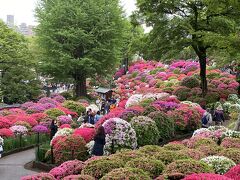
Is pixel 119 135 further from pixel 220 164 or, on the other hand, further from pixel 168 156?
pixel 220 164

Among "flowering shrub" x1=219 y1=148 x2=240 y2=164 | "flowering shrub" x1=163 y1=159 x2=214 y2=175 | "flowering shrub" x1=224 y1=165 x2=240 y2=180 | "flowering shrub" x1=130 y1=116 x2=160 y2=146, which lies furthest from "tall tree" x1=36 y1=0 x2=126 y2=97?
"flowering shrub" x1=224 y1=165 x2=240 y2=180

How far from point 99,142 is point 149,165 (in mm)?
4550

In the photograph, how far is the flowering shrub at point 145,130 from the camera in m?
16.4

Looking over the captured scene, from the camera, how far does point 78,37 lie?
126 ft

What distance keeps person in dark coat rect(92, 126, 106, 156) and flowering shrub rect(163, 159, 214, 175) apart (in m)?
4.88

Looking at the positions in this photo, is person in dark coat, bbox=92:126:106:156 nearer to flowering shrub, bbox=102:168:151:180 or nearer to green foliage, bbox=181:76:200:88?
flowering shrub, bbox=102:168:151:180

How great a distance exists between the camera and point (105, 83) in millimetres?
49844

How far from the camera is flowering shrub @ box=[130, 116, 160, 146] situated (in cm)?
1636

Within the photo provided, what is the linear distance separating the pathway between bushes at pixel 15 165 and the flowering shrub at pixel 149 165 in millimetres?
6185

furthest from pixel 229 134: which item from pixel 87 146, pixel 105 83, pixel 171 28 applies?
pixel 105 83

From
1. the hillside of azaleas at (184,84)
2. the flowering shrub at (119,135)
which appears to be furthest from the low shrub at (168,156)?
the hillside of azaleas at (184,84)

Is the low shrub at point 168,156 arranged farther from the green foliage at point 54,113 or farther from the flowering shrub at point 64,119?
the green foliage at point 54,113

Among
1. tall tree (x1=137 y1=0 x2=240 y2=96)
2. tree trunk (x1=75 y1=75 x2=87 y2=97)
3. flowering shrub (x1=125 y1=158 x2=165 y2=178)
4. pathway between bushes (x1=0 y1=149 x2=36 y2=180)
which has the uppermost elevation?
tall tree (x1=137 y1=0 x2=240 y2=96)

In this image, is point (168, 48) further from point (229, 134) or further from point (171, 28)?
point (229, 134)
